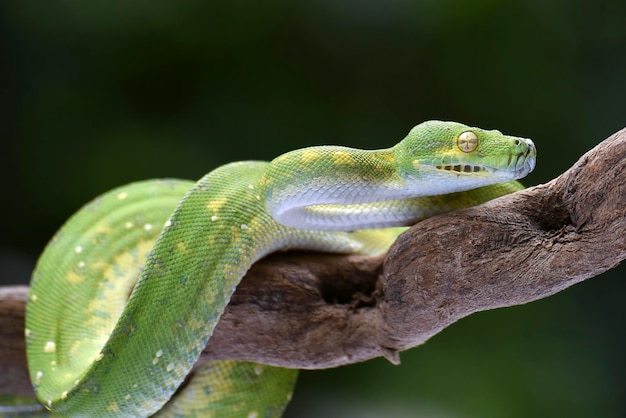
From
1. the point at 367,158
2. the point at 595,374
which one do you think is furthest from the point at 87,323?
the point at 595,374

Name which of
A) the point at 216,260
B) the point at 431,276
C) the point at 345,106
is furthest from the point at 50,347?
the point at 345,106

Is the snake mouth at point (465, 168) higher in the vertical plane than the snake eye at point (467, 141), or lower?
lower

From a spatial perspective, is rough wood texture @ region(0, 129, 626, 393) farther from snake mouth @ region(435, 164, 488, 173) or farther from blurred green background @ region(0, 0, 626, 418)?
blurred green background @ region(0, 0, 626, 418)

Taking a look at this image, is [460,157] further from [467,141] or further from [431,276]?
[431,276]

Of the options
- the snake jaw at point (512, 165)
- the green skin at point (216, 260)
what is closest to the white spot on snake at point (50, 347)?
the green skin at point (216, 260)

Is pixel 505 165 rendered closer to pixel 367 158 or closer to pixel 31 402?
pixel 367 158

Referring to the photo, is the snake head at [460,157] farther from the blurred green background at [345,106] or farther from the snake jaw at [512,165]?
the blurred green background at [345,106]

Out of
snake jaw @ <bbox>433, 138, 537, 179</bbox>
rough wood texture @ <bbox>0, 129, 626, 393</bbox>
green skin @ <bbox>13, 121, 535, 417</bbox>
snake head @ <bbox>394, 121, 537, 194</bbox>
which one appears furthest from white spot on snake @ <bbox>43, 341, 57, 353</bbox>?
snake jaw @ <bbox>433, 138, 537, 179</bbox>
